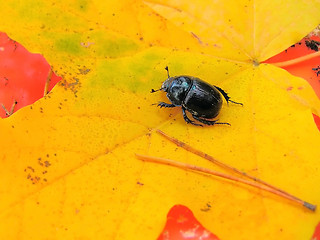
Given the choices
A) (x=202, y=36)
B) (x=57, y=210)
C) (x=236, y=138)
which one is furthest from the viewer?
(x=202, y=36)

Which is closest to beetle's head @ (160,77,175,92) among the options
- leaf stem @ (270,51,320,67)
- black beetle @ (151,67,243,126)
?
black beetle @ (151,67,243,126)

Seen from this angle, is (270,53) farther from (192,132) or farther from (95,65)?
(95,65)

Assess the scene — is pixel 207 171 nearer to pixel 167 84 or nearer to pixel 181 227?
pixel 181 227

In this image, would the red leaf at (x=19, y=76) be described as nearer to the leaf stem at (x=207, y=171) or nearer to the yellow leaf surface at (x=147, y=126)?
the yellow leaf surface at (x=147, y=126)

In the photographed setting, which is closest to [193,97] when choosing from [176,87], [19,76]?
[176,87]

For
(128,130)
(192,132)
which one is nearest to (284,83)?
(192,132)

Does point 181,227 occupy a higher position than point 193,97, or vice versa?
point 193,97
